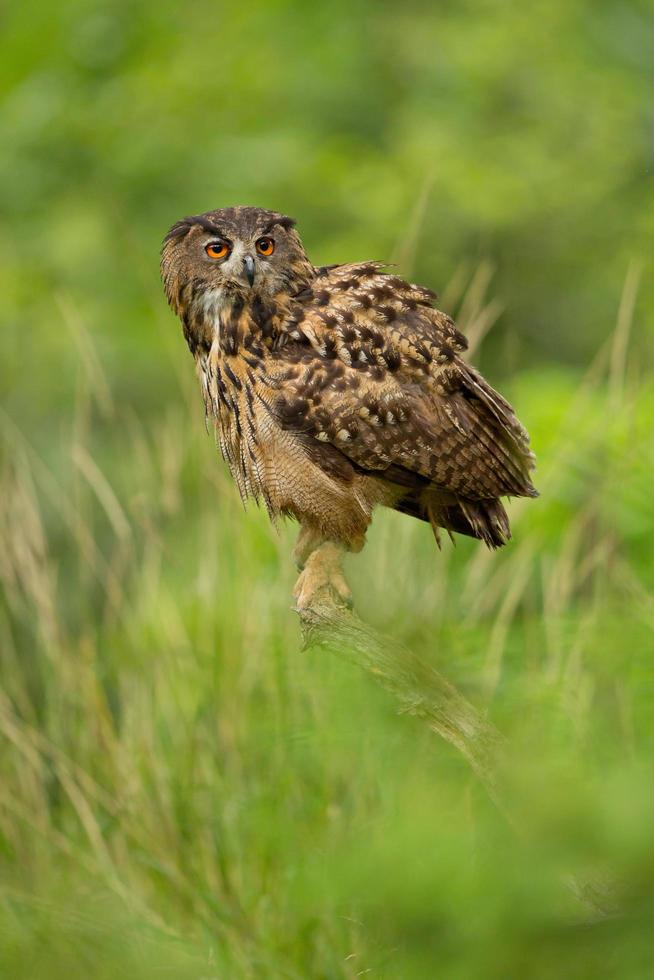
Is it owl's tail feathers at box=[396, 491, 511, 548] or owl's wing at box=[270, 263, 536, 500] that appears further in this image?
owl's tail feathers at box=[396, 491, 511, 548]

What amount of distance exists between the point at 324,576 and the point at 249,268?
646 mm

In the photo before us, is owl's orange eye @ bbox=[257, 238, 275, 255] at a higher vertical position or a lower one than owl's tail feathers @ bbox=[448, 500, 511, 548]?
higher

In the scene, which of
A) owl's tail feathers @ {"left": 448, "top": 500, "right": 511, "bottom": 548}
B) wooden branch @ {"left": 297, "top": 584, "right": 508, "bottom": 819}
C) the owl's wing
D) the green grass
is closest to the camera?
wooden branch @ {"left": 297, "top": 584, "right": 508, "bottom": 819}

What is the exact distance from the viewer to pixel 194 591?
10.6 feet

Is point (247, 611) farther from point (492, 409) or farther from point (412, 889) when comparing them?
point (412, 889)

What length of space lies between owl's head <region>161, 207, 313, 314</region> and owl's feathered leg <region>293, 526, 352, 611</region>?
0.54 metres

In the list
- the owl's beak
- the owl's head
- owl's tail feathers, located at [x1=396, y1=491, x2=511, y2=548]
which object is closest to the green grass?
owl's tail feathers, located at [x1=396, y1=491, x2=511, y2=548]

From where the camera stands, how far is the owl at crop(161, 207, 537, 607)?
2654 mm

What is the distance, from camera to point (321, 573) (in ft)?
9.36

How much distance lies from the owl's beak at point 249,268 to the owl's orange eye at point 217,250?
7 centimetres

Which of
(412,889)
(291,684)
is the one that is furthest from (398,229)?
(412,889)

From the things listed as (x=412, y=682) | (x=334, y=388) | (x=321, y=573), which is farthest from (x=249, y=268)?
(x=412, y=682)

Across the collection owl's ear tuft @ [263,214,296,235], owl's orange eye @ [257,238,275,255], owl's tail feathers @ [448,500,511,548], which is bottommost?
owl's tail feathers @ [448,500,511,548]

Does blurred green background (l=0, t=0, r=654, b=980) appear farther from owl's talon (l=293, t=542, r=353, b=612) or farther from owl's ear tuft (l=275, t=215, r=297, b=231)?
owl's ear tuft (l=275, t=215, r=297, b=231)
